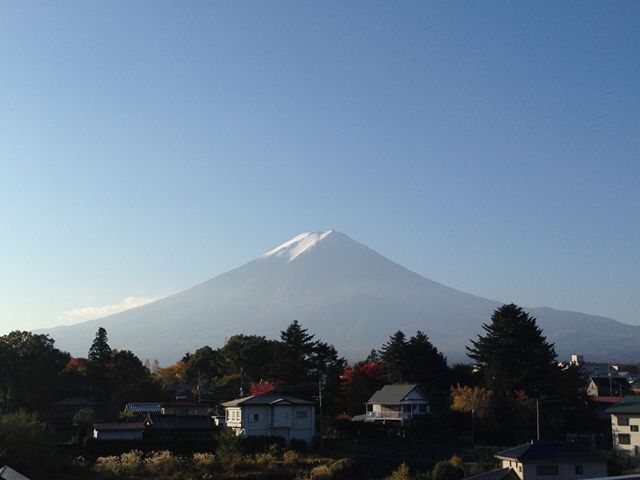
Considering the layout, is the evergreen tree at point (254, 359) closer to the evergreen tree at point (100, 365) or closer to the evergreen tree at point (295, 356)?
the evergreen tree at point (100, 365)

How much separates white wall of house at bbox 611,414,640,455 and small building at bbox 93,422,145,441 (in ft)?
75.3

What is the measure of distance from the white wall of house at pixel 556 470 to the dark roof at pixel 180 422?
21388 millimetres

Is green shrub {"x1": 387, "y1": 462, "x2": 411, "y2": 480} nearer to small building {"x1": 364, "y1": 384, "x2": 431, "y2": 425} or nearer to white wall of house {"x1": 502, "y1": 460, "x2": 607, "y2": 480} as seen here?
white wall of house {"x1": 502, "y1": 460, "x2": 607, "y2": 480}

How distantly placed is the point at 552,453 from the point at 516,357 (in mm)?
18547

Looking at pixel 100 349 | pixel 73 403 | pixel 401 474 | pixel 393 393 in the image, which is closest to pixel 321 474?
pixel 401 474

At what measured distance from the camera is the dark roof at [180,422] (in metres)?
42.8

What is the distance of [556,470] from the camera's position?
26125 millimetres

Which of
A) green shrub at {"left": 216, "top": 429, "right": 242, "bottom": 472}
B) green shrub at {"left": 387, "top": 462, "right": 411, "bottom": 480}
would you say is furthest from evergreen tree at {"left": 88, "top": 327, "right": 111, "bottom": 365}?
green shrub at {"left": 387, "top": 462, "right": 411, "bottom": 480}

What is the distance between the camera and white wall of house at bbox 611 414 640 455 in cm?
3575

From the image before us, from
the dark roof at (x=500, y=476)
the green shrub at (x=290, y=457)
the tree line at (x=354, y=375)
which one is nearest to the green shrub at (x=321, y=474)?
the green shrub at (x=290, y=457)

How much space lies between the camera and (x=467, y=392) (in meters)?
42.6

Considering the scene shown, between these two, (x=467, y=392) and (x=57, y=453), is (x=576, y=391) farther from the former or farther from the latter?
(x=57, y=453)

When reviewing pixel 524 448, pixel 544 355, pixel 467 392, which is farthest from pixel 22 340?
pixel 524 448

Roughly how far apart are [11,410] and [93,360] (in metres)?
14.2
